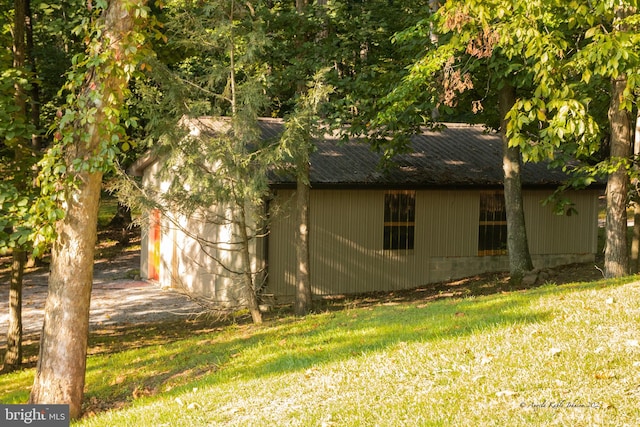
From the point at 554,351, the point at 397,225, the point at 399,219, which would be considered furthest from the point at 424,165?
the point at 554,351

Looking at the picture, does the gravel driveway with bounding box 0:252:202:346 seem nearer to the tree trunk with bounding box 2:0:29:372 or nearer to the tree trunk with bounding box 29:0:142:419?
the tree trunk with bounding box 2:0:29:372

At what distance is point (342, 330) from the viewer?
11320 mm

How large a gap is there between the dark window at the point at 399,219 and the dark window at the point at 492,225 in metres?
2.30

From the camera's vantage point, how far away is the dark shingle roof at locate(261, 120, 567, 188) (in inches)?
794

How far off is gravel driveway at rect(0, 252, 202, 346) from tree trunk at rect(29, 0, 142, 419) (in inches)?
236

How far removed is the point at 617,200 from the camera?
46.7 feet

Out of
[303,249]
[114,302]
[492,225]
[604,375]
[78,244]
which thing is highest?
[78,244]

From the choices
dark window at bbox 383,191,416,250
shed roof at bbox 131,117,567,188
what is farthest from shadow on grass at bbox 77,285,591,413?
dark window at bbox 383,191,416,250

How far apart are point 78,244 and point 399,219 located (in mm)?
13180

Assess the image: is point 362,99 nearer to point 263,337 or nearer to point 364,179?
point 364,179

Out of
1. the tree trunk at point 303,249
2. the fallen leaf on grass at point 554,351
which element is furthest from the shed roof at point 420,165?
the fallen leaf on grass at point 554,351

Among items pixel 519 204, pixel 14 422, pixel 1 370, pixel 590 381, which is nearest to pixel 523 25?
pixel 590 381

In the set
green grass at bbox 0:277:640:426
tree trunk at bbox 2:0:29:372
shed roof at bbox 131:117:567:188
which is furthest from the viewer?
shed roof at bbox 131:117:567:188

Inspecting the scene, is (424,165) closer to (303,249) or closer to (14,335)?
(303,249)
